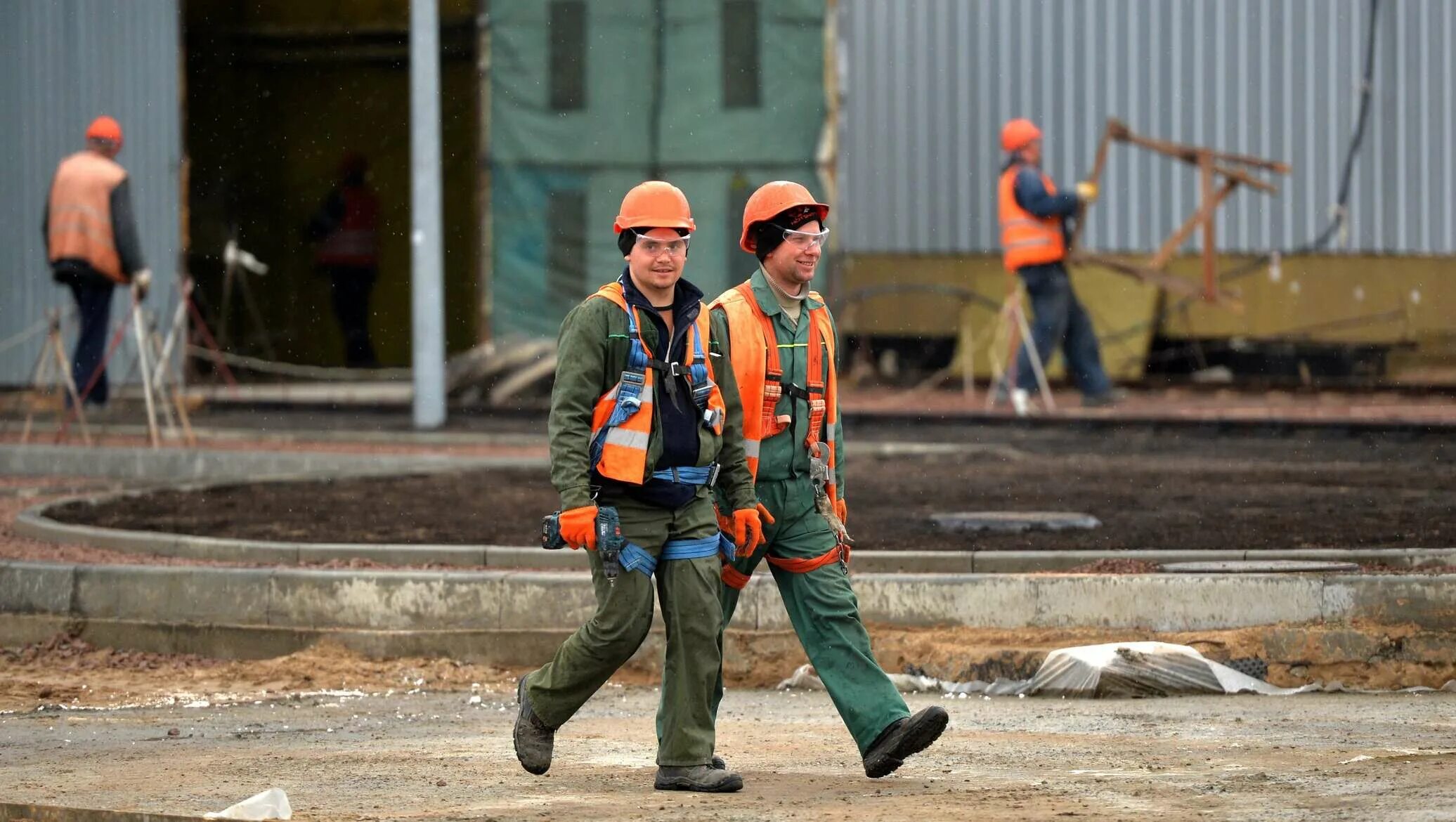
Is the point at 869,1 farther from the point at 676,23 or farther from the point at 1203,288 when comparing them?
the point at 1203,288

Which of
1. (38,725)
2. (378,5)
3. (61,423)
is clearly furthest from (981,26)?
(38,725)

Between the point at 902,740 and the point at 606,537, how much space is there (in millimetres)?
1040

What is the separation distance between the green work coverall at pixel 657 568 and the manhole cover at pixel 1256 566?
134 inches

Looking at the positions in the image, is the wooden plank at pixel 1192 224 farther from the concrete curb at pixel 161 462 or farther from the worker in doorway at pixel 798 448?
the worker in doorway at pixel 798 448

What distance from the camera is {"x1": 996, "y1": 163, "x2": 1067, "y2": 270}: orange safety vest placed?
59.0 feet

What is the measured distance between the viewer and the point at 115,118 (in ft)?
73.4

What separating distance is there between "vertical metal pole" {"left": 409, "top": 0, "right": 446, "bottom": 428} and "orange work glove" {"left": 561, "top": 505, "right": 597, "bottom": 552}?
11998mm

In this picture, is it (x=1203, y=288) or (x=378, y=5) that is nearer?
(x=1203, y=288)

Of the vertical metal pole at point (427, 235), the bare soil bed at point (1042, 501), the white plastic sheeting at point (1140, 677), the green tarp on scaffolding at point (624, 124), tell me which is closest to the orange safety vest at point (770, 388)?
the white plastic sheeting at point (1140, 677)

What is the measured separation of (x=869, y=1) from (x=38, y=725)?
50.9 feet

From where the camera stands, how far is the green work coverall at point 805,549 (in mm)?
6594

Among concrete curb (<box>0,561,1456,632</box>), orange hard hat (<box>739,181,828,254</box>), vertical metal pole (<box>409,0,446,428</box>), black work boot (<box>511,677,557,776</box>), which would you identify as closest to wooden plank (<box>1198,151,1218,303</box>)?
vertical metal pole (<box>409,0,446,428</box>)

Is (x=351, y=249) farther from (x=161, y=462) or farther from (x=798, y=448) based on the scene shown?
(x=798, y=448)

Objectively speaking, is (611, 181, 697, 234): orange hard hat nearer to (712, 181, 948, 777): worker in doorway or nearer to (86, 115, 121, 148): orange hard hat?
(712, 181, 948, 777): worker in doorway
